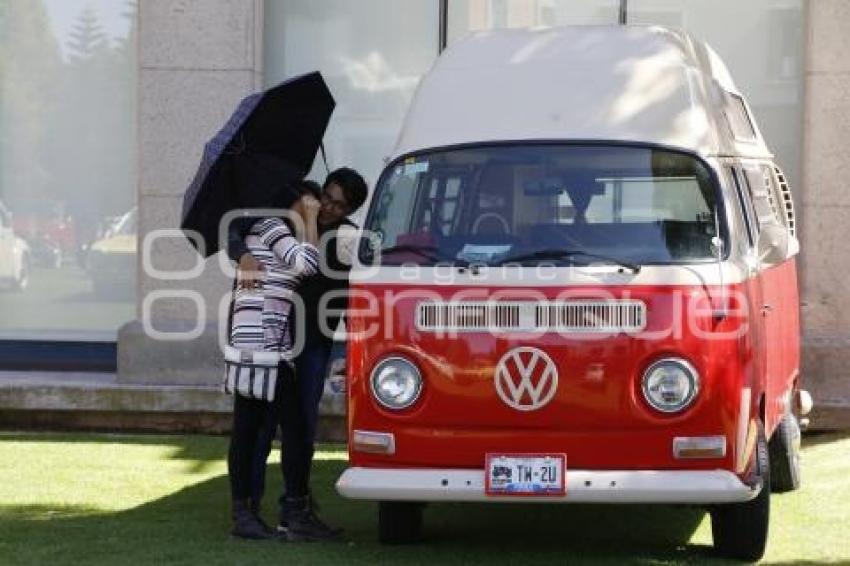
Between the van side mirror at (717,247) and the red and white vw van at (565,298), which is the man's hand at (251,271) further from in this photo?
the van side mirror at (717,247)

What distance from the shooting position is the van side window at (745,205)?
8.79 metres

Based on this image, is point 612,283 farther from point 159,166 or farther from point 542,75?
point 159,166

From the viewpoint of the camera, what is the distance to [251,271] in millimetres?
8773

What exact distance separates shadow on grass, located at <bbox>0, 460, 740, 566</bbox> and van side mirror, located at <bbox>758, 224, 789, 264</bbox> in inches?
58.8

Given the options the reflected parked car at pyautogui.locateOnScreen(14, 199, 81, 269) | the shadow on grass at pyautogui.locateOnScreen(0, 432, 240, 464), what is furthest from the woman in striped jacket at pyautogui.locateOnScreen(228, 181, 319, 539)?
the reflected parked car at pyautogui.locateOnScreen(14, 199, 81, 269)

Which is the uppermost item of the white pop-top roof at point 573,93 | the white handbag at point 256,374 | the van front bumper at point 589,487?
the white pop-top roof at point 573,93

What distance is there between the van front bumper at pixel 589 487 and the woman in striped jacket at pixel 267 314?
39.4 inches

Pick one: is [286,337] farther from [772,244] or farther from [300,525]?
[772,244]

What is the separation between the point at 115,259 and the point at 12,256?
88 centimetres

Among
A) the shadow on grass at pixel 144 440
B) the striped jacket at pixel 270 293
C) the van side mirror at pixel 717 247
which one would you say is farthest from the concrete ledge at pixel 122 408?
the van side mirror at pixel 717 247

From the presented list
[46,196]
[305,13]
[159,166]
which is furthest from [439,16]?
[46,196]

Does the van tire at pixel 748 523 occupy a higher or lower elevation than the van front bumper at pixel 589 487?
lower

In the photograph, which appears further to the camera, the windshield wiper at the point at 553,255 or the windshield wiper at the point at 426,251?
the windshield wiper at the point at 426,251

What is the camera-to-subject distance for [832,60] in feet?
42.8
